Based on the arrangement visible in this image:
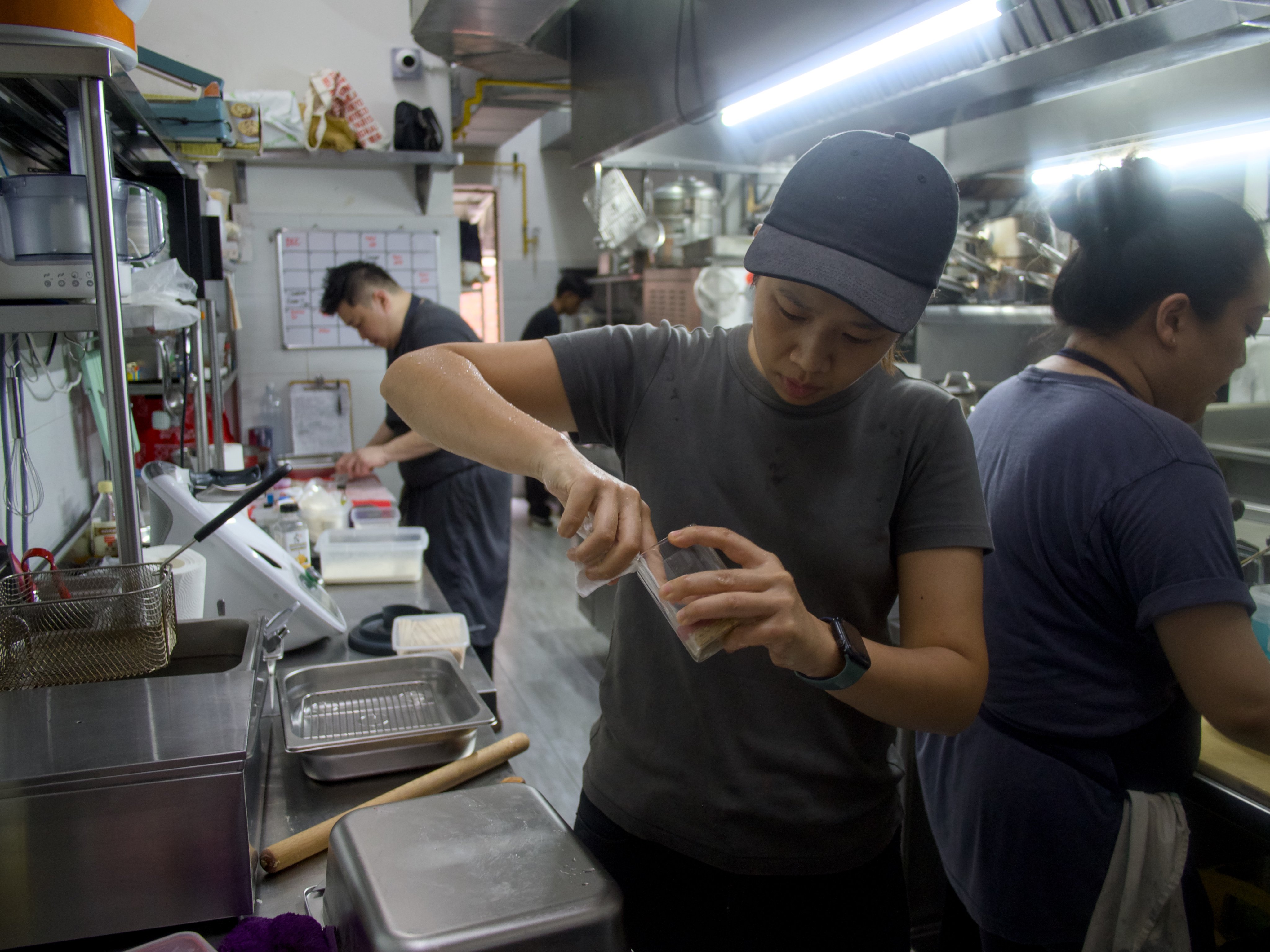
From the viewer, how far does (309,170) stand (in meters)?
4.66

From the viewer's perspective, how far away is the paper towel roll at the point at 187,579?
1659 millimetres

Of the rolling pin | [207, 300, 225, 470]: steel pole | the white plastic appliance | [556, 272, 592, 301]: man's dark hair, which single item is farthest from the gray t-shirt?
[556, 272, 592, 301]: man's dark hair

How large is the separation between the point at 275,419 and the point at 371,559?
8.24ft

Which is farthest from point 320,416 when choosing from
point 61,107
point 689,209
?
point 61,107

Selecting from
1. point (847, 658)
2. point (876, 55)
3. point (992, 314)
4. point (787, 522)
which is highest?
point (876, 55)

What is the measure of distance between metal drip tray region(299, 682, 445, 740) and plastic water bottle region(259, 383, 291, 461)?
340 cm

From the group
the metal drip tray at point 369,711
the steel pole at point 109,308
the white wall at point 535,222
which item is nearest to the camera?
the steel pole at point 109,308

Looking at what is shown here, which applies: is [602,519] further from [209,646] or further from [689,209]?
[689,209]

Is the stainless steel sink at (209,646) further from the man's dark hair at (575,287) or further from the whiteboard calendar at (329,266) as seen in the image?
the man's dark hair at (575,287)

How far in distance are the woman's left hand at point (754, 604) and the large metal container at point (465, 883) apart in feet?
0.99

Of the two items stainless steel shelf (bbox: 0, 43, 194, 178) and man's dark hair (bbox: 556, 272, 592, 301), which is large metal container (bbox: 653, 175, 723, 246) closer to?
man's dark hair (bbox: 556, 272, 592, 301)

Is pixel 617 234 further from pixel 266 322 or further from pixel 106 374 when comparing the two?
pixel 106 374

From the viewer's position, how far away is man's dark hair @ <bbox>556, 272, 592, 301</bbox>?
23.9 ft

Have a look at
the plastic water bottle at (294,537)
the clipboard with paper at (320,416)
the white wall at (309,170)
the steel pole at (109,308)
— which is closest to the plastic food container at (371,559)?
the plastic water bottle at (294,537)
